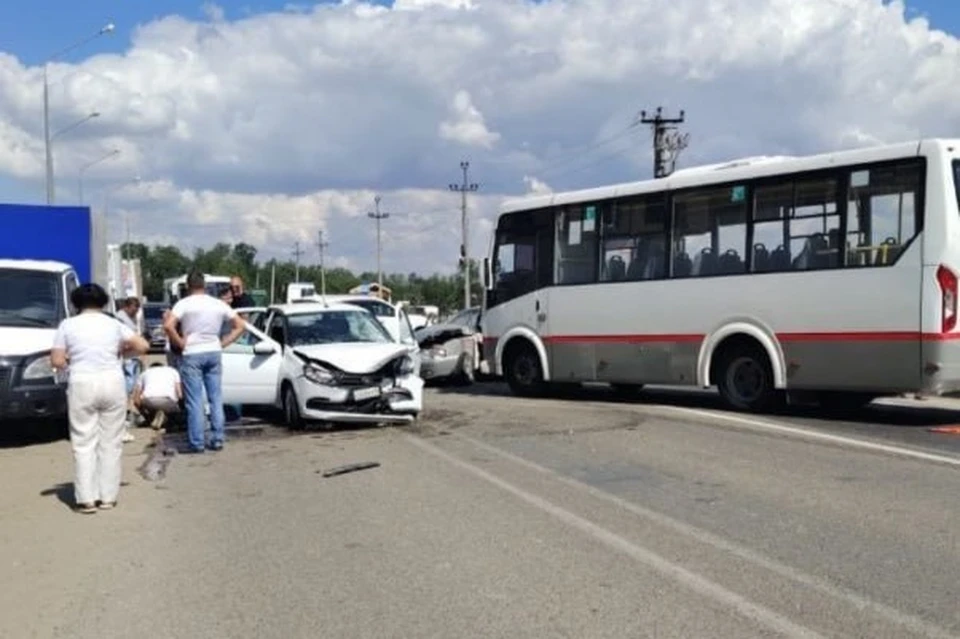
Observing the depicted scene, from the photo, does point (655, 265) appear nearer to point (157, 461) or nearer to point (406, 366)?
point (406, 366)

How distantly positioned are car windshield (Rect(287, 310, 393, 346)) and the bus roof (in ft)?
13.4

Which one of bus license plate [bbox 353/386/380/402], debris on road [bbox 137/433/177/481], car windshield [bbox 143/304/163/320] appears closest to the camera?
debris on road [bbox 137/433/177/481]

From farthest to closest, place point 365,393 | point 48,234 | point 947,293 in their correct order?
point 48,234, point 365,393, point 947,293

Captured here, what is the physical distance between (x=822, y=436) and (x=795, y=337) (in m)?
1.86

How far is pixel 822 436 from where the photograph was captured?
39.6 feet

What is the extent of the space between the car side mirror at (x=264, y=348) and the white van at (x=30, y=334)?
2.36m

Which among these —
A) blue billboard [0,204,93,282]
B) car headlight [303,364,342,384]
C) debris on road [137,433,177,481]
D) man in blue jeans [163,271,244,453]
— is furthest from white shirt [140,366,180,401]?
blue billboard [0,204,93,282]

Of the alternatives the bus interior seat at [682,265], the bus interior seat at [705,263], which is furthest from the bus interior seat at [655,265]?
the bus interior seat at [705,263]

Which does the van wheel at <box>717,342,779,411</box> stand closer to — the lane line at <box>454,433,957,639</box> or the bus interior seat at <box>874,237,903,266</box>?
the bus interior seat at <box>874,237,903,266</box>

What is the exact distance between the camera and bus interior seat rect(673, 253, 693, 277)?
49.2ft

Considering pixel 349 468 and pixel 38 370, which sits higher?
pixel 38 370

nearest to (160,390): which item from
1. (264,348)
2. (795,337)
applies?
(264,348)

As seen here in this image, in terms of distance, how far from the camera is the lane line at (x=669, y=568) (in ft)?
17.4

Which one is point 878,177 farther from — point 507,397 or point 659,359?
point 507,397
